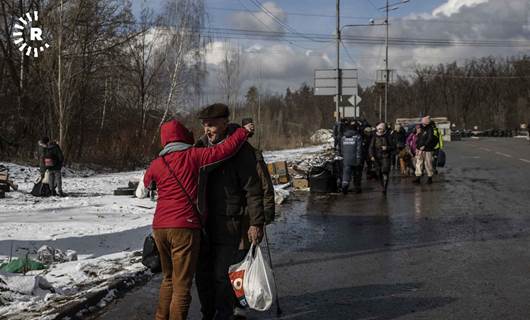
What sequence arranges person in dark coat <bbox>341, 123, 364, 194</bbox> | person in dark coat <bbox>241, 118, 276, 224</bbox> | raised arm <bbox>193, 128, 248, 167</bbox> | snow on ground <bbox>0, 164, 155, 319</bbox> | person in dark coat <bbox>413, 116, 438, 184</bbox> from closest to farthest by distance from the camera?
raised arm <bbox>193, 128, 248, 167</bbox>, person in dark coat <bbox>241, 118, 276, 224</bbox>, snow on ground <bbox>0, 164, 155, 319</bbox>, person in dark coat <bbox>341, 123, 364, 194</bbox>, person in dark coat <bbox>413, 116, 438, 184</bbox>

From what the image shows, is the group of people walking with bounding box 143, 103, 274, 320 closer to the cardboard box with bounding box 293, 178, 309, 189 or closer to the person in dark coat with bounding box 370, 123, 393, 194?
the person in dark coat with bounding box 370, 123, 393, 194

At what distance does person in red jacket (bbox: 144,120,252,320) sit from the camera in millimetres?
4652

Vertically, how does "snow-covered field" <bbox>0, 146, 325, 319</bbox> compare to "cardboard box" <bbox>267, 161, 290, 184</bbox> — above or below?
below

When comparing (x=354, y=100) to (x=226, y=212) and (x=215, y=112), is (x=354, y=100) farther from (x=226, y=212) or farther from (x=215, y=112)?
(x=226, y=212)

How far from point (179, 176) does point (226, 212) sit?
1.75 feet

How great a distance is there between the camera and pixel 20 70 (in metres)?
31.4

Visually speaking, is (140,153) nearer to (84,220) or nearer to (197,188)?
(84,220)

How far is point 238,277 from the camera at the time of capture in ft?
16.6

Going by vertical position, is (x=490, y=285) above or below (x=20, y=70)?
below

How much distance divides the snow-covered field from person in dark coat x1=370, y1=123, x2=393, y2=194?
238 inches

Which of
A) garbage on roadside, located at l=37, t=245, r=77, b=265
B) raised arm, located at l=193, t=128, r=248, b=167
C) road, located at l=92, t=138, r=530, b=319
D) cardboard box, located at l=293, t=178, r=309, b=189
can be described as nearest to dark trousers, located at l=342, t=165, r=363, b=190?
road, located at l=92, t=138, r=530, b=319

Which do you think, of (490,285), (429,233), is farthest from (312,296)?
(429,233)

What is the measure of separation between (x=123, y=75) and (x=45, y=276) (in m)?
30.0

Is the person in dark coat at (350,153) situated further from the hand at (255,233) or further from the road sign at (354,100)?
the road sign at (354,100)
